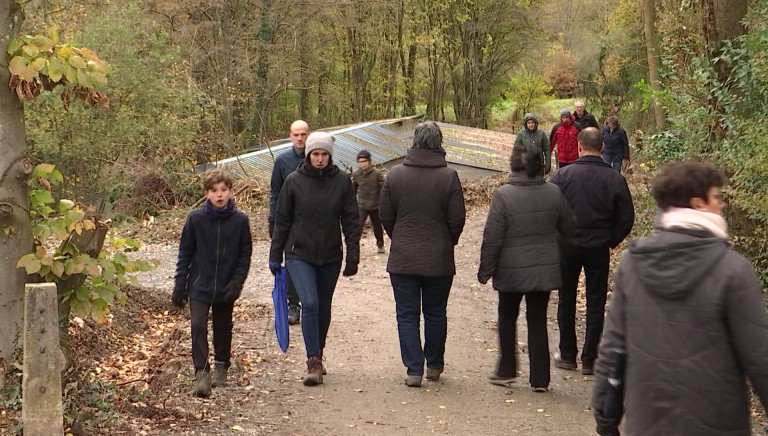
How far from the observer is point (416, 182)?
316 inches

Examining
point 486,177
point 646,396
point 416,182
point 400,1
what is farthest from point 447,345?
point 400,1

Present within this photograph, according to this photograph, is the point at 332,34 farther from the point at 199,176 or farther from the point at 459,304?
the point at 459,304

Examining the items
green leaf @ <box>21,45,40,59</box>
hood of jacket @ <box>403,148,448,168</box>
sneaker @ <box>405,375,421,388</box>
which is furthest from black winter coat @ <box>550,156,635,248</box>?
green leaf @ <box>21,45,40,59</box>

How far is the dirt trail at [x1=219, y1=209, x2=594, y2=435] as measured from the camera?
7.22 m

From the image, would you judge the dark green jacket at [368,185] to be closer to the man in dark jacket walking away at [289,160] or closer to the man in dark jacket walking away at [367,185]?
the man in dark jacket walking away at [367,185]

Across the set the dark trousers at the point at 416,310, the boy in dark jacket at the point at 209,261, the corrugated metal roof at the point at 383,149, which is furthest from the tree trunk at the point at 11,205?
the corrugated metal roof at the point at 383,149

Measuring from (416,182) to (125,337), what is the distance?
4.14 m

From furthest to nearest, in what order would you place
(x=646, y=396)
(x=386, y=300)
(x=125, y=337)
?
1. (x=386, y=300)
2. (x=125, y=337)
3. (x=646, y=396)

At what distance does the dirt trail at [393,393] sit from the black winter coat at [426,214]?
1.04 meters

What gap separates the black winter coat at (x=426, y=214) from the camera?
26.2 feet

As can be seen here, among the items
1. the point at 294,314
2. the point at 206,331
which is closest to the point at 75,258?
the point at 206,331

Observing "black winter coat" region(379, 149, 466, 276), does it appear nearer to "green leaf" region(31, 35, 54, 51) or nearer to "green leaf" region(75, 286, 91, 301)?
"green leaf" region(75, 286, 91, 301)

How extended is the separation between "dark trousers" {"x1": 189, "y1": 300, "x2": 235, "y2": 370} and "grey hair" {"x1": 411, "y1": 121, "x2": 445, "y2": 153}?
6.48ft

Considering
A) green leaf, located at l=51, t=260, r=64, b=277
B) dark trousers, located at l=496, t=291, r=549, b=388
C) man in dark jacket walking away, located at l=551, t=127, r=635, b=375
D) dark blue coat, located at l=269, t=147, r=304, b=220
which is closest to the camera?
green leaf, located at l=51, t=260, r=64, b=277
